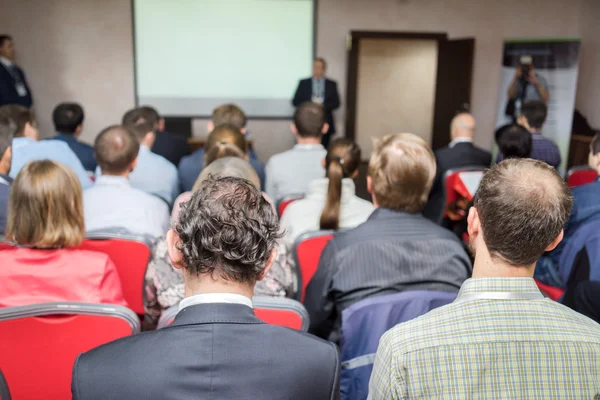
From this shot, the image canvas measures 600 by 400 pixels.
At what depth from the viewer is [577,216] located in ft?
7.93

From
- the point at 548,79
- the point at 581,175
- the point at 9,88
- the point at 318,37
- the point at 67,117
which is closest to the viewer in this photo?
the point at 581,175

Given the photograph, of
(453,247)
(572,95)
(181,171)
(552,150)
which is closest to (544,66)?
(572,95)

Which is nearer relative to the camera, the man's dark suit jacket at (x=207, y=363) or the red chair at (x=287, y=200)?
the man's dark suit jacket at (x=207, y=363)

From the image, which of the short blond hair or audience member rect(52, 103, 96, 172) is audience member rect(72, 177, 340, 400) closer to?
the short blond hair

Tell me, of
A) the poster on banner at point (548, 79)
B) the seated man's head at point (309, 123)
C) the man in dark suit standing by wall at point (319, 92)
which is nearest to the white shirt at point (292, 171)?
the seated man's head at point (309, 123)

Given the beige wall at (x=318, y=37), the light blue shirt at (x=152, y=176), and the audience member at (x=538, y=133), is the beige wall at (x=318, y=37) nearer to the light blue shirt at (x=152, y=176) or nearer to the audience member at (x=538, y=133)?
the audience member at (x=538, y=133)

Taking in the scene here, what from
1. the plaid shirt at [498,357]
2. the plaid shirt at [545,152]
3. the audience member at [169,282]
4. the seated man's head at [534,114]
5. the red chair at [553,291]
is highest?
the seated man's head at [534,114]

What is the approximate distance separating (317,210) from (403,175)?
0.70 meters

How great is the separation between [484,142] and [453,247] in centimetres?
675

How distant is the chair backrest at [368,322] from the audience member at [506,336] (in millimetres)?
413

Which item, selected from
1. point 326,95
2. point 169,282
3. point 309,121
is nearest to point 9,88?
point 326,95

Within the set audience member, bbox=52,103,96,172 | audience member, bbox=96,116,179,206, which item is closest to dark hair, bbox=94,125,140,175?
audience member, bbox=96,116,179,206

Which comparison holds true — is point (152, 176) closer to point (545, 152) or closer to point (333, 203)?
point (333, 203)

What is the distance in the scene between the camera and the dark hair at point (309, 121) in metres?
3.58
